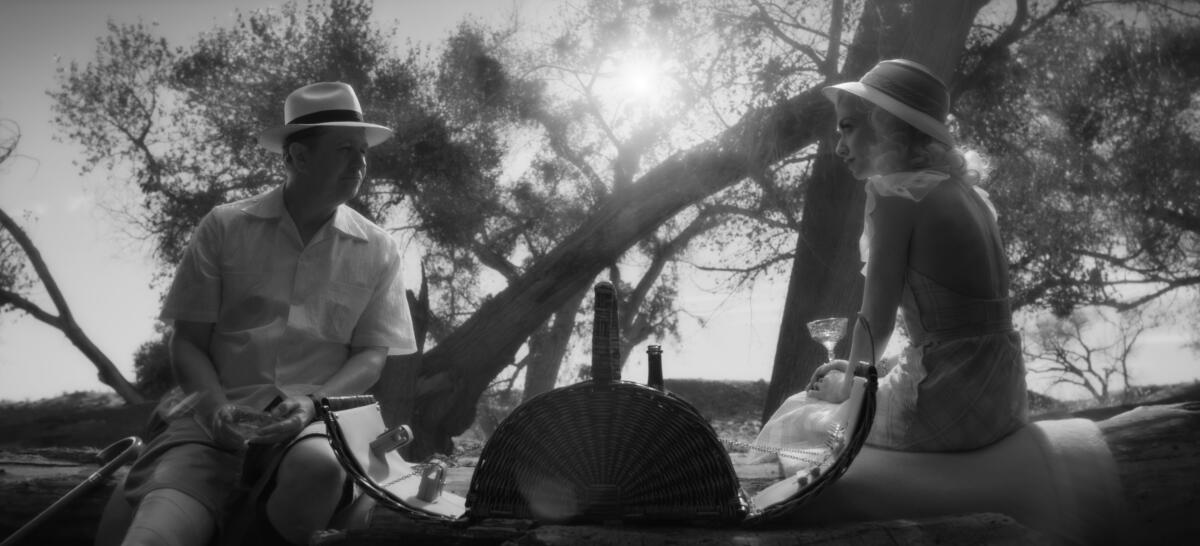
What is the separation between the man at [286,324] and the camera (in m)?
2.83

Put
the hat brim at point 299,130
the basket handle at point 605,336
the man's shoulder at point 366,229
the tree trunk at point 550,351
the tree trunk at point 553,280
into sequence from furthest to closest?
the tree trunk at point 550,351 → the tree trunk at point 553,280 → the man's shoulder at point 366,229 → the hat brim at point 299,130 → the basket handle at point 605,336

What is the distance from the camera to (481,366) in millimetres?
9781

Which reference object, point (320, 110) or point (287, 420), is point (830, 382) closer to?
point (287, 420)

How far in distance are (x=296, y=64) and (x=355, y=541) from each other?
9603mm

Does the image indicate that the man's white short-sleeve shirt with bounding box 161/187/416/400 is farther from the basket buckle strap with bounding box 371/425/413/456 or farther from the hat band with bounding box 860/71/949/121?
the hat band with bounding box 860/71/949/121

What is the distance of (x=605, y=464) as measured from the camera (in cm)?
249

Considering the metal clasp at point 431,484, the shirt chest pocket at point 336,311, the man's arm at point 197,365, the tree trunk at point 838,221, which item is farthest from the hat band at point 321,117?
the tree trunk at point 838,221

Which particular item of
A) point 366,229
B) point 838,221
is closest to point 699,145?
point 838,221

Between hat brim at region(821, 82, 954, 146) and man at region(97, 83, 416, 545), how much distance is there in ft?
5.72

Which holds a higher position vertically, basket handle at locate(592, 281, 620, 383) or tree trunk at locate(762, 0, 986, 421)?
tree trunk at locate(762, 0, 986, 421)

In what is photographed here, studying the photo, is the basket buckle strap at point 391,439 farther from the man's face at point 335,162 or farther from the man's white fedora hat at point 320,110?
the man's white fedora hat at point 320,110

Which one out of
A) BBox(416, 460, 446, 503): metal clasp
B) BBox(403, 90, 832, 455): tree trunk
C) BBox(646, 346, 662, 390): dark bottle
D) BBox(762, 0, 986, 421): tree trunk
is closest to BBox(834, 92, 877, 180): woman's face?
BBox(646, 346, 662, 390): dark bottle

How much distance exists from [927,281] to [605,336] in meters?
1.18

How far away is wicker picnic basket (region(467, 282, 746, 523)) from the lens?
244 cm
